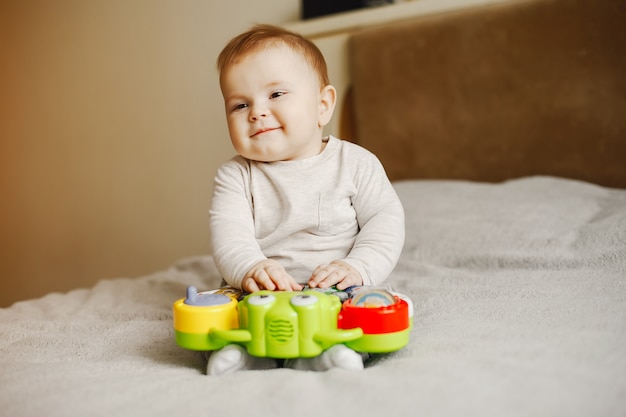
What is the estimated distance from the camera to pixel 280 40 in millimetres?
1035

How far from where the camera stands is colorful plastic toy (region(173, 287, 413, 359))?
2.38 ft

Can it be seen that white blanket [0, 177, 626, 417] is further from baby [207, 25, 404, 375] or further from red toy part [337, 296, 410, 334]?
baby [207, 25, 404, 375]

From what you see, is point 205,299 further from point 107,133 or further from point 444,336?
point 107,133

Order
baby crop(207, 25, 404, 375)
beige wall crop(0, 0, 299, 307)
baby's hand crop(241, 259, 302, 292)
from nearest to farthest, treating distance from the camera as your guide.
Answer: baby's hand crop(241, 259, 302, 292) → baby crop(207, 25, 404, 375) → beige wall crop(0, 0, 299, 307)

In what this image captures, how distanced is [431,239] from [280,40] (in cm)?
62

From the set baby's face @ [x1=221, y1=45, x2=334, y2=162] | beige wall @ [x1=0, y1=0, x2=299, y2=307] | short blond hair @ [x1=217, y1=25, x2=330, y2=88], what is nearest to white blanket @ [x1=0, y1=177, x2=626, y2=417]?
baby's face @ [x1=221, y1=45, x2=334, y2=162]

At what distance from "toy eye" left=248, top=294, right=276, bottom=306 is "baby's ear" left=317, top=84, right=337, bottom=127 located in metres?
0.45

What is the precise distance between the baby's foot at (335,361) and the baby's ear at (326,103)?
0.49m

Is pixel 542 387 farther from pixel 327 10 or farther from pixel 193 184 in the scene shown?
pixel 193 184

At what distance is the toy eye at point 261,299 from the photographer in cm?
74

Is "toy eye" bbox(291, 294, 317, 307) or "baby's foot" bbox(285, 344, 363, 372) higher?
"toy eye" bbox(291, 294, 317, 307)

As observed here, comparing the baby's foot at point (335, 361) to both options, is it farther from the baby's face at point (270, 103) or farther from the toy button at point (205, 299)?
the baby's face at point (270, 103)

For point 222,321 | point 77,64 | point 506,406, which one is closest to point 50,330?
point 222,321

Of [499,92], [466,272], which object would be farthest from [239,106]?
[499,92]
